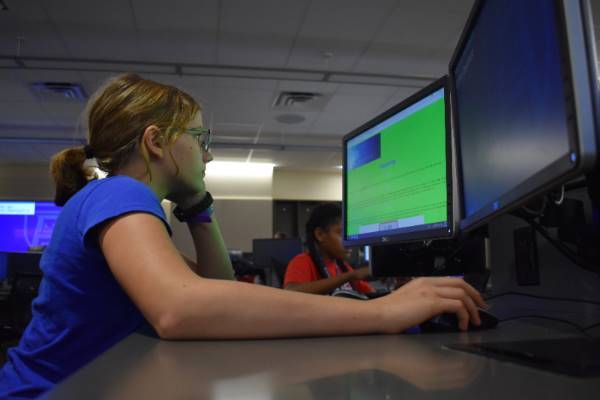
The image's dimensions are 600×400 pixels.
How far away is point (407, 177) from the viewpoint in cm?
115

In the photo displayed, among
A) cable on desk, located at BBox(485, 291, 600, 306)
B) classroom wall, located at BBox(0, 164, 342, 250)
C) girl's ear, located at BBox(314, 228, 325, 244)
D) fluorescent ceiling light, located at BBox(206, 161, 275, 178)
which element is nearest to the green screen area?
cable on desk, located at BBox(485, 291, 600, 306)

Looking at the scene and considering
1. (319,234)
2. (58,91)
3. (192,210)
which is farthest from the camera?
(58,91)

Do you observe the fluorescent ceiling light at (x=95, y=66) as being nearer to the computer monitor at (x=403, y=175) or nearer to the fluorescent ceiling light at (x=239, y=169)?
the computer monitor at (x=403, y=175)

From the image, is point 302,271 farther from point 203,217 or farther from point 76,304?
point 76,304

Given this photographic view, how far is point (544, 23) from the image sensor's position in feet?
1.69

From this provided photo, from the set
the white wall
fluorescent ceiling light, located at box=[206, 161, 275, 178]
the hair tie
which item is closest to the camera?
the hair tie

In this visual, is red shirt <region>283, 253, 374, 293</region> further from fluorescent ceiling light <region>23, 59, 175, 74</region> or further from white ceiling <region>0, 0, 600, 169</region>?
fluorescent ceiling light <region>23, 59, 175, 74</region>

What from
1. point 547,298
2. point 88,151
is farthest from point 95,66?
point 547,298

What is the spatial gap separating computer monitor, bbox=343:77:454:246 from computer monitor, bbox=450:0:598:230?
6 cm

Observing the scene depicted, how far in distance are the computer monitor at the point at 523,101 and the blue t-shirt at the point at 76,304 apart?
0.52m

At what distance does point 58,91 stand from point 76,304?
17.5 ft

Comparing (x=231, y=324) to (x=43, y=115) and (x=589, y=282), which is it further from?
(x=43, y=115)

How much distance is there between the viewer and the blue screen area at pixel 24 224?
393 centimetres

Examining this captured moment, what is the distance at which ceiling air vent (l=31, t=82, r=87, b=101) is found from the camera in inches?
202
